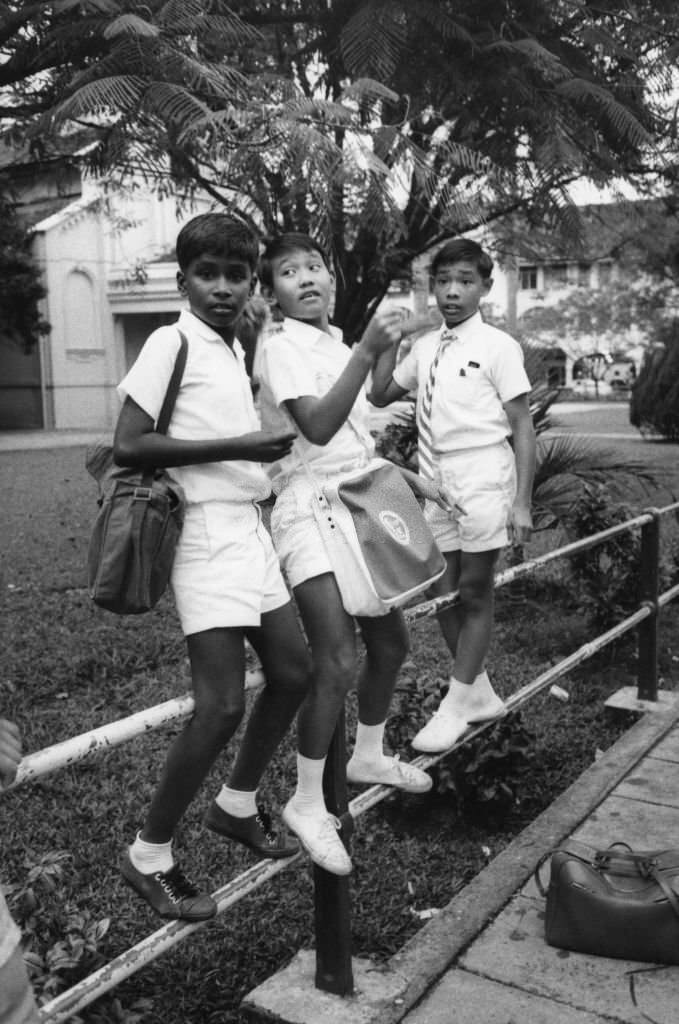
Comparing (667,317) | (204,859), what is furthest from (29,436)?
(204,859)

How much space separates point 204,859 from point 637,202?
4.32 metres

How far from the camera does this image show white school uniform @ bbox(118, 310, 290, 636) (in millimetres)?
2156

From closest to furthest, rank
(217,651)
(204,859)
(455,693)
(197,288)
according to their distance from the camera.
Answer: (217,651) → (197,288) → (455,693) → (204,859)

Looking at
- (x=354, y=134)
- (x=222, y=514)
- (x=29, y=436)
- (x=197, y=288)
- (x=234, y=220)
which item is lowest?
(x=29, y=436)

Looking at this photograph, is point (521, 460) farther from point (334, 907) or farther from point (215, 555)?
point (334, 907)

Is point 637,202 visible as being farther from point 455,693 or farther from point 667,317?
point 667,317

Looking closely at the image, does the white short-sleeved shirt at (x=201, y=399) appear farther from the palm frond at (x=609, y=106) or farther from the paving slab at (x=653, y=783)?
the paving slab at (x=653, y=783)

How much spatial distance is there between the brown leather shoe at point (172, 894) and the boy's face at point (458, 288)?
70.0 inches

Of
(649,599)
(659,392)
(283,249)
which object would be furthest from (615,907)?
(659,392)

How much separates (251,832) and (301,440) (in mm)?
903

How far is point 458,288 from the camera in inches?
124

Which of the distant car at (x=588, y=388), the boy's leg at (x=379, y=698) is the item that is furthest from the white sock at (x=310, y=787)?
the distant car at (x=588, y=388)

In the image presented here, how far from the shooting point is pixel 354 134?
2.85 metres

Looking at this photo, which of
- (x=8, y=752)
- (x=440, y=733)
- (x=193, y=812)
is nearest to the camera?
(x=8, y=752)
